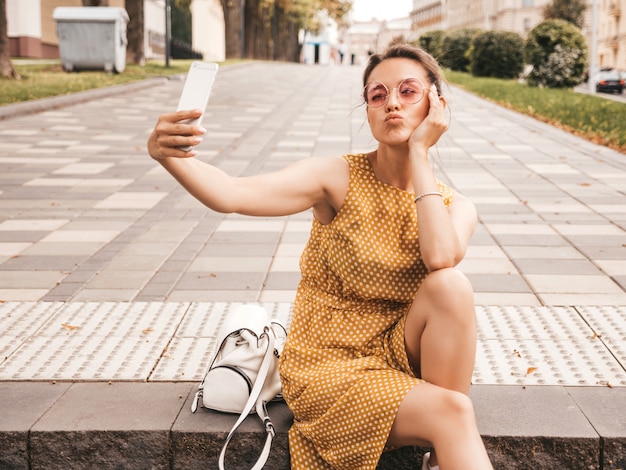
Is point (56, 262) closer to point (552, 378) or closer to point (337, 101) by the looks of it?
point (552, 378)

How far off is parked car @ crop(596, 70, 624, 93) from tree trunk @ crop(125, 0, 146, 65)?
24780 millimetres

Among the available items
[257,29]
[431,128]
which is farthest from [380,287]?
[257,29]

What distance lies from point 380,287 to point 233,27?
37392 millimetres

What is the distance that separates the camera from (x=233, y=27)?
38.6 meters

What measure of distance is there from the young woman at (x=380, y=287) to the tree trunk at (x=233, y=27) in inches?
1432

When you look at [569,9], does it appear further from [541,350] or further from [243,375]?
[243,375]

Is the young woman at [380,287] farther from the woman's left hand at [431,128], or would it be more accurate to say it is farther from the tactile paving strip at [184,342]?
the tactile paving strip at [184,342]

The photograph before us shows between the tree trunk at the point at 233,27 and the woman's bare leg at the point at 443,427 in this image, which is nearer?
the woman's bare leg at the point at 443,427

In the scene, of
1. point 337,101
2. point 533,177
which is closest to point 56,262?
point 533,177

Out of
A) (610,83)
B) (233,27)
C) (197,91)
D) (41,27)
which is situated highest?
(233,27)

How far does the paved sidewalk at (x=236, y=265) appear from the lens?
3234 millimetres

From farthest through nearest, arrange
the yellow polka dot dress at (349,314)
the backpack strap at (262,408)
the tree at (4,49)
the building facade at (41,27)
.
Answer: the building facade at (41,27) < the tree at (4,49) < the backpack strap at (262,408) < the yellow polka dot dress at (349,314)

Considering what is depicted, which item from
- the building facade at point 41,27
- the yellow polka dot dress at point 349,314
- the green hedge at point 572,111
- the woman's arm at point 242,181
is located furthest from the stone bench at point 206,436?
the building facade at point 41,27

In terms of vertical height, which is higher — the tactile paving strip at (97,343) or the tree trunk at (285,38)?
the tree trunk at (285,38)
